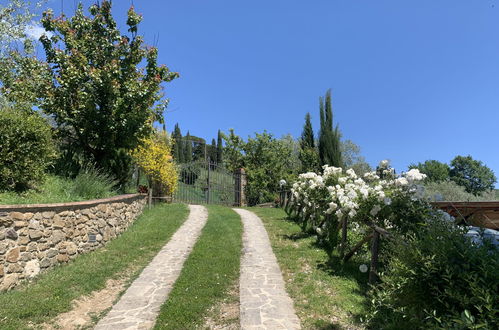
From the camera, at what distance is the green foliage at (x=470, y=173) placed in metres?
57.1

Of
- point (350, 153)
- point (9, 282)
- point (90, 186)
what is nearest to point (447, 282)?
point (9, 282)

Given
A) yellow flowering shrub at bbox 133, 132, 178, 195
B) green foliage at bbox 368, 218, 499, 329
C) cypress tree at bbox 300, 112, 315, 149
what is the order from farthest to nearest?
1. cypress tree at bbox 300, 112, 315, 149
2. yellow flowering shrub at bbox 133, 132, 178, 195
3. green foliage at bbox 368, 218, 499, 329

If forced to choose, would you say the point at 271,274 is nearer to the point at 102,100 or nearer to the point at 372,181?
the point at 372,181

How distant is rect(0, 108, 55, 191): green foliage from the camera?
5.83m

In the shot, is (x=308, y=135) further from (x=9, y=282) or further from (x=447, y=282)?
(x=447, y=282)

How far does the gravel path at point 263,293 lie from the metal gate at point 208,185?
9349mm

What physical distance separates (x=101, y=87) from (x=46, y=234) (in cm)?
458

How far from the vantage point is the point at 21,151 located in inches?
237

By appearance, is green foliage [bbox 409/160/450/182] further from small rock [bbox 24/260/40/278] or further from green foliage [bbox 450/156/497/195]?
small rock [bbox 24/260/40/278]

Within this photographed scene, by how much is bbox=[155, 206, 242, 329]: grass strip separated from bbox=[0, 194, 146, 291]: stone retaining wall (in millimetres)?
2215

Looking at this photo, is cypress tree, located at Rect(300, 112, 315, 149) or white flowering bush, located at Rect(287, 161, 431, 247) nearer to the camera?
Answer: white flowering bush, located at Rect(287, 161, 431, 247)

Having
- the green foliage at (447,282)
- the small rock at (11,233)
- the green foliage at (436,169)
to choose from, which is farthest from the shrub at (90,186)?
the green foliage at (436,169)

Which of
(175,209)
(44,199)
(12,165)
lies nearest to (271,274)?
(44,199)

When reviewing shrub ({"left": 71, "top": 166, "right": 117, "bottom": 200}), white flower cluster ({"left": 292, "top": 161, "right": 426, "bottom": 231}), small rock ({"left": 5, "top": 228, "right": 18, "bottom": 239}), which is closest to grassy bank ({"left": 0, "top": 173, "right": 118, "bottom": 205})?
shrub ({"left": 71, "top": 166, "right": 117, "bottom": 200})
